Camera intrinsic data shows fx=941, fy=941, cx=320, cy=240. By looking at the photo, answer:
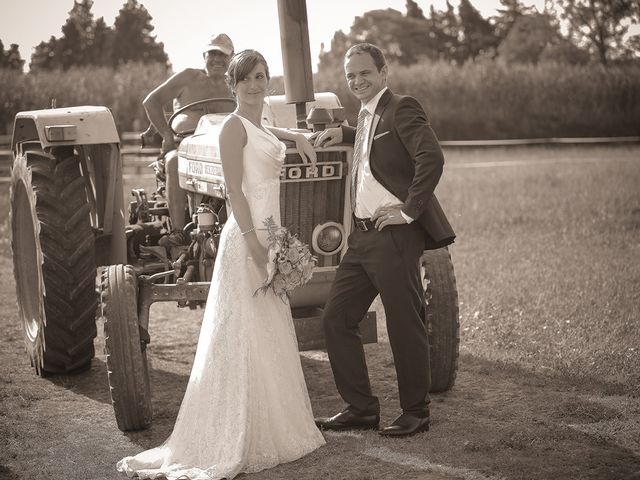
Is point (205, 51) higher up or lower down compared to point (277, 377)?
higher up

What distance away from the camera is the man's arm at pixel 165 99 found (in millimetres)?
6078

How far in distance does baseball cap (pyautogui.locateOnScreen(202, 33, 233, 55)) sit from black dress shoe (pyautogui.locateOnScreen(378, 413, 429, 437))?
107 inches

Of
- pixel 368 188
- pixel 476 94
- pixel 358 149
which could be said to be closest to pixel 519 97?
pixel 476 94

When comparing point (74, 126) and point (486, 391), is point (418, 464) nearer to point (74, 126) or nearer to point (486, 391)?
point (486, 391)

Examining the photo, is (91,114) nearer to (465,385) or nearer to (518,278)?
(465,385)

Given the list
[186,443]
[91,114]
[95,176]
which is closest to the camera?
[186,443]

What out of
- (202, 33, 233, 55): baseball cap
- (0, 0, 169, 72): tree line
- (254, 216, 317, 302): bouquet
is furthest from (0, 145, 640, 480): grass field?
(0, 0, 169, 72): tree line

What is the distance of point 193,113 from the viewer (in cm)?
594

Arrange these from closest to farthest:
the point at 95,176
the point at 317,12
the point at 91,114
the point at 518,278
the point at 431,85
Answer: the point at 91,114
the point at 95,176
the point at 518,278
the point at 317,12
the point at 431,85

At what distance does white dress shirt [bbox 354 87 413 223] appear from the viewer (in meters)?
4.36

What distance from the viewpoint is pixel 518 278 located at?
847cm

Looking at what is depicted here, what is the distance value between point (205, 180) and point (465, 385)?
1.91 metres

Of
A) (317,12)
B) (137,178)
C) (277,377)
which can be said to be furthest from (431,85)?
(277,377)

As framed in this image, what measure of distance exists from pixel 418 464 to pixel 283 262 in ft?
3.47
